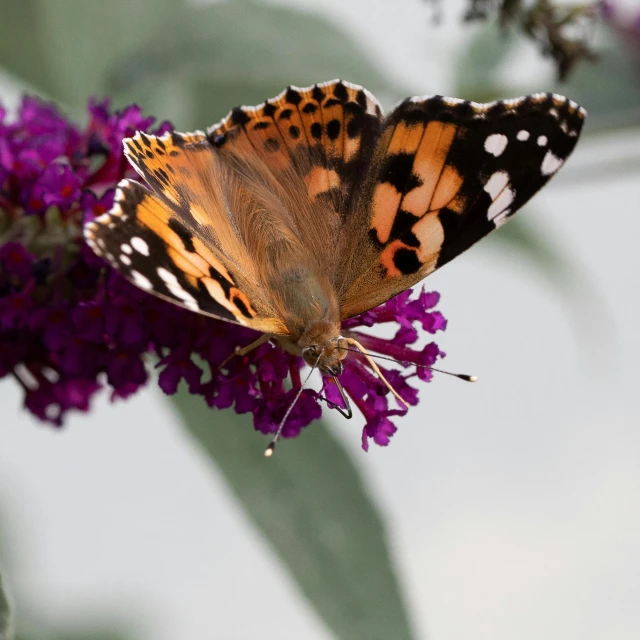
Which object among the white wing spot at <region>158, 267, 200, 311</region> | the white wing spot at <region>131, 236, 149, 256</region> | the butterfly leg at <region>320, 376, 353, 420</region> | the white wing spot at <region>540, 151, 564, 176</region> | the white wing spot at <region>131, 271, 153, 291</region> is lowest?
the white wing spot at <region>131, 271, 153, 291</region>

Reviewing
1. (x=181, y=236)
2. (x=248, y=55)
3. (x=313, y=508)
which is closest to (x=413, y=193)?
(x=181, y=236)

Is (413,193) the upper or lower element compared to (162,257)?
upper

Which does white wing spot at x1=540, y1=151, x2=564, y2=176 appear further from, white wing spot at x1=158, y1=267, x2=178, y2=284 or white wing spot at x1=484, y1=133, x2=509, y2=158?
white wing spot at x1=158, y1=267, x2=178, y2=284

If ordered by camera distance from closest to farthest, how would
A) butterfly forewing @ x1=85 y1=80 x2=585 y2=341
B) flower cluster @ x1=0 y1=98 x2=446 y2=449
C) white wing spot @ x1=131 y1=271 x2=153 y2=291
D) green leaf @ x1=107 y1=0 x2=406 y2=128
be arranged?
white wing spot @ x1=131 y1=271 x2=153 y2=291 → butterfly forewing @ x1=85 y1=80 x2=585 y2=341 → flower cluster @ x1=0 y1=98 x2=446 y2=449 → green leaf @ x1=107 y1=0 x2=406 y2=128

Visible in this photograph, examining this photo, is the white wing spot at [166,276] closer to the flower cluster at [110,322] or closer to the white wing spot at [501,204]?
the flower cluster at [110,322]

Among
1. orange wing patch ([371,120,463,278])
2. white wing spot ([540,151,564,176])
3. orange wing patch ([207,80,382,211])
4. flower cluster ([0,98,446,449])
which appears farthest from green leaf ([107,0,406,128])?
white wing spot ([540,151,564,176])

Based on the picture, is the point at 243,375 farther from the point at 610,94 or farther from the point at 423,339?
the point at 610,94

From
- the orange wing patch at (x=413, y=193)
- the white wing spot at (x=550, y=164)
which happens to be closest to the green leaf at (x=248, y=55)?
the orange wing patch at (x=413, y=193)

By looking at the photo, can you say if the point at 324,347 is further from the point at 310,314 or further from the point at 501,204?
the point at 501,204
